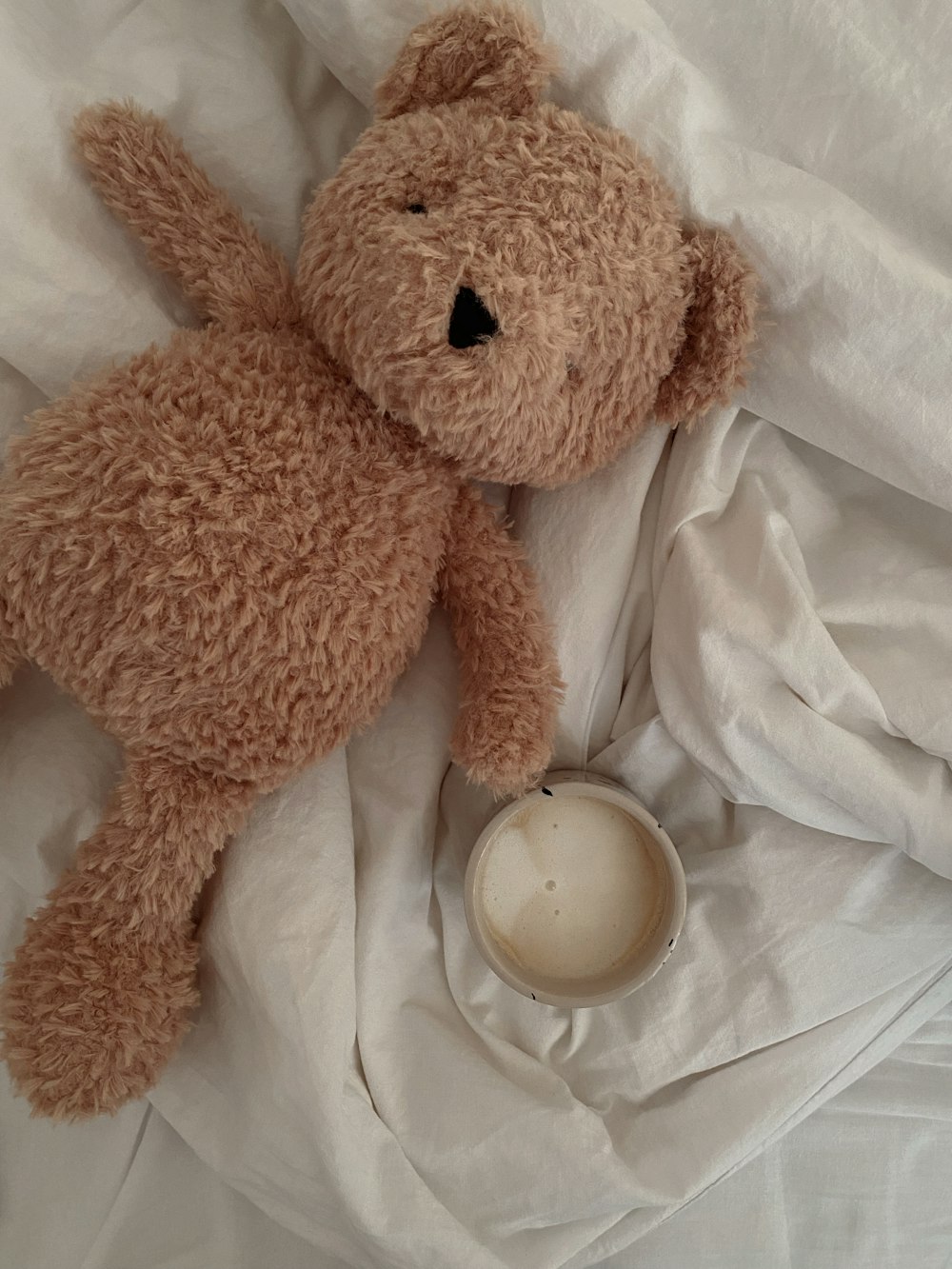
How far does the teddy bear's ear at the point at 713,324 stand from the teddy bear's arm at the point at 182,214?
0.81 feet

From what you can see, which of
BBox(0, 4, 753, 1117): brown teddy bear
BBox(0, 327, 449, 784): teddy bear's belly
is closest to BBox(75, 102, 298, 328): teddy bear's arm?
BBox(0, 4, 753, 1117): brown teddy bear

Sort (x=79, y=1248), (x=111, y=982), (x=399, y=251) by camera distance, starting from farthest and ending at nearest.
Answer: (x=79, y=1248)
(x=111, y=982)
(x=399, y=251)

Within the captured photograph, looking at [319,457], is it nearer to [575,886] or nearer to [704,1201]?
[575,886]

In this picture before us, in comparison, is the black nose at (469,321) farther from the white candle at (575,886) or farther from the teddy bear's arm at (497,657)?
the white candle at (575,886)

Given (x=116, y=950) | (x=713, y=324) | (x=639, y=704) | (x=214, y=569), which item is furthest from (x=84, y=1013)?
(x=713, y=324)

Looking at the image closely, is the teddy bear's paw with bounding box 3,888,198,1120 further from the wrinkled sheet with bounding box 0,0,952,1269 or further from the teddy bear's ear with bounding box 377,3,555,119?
the teddy bear's ear with bounding box 377,3,555,119

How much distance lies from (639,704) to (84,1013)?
43 centimetres

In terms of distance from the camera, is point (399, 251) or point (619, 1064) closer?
point (399, 251)

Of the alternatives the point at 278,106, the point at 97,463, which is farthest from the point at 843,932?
the point at 278,106

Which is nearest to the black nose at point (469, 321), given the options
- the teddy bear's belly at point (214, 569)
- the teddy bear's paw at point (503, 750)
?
the teddy bear's belly at point (214, 569)

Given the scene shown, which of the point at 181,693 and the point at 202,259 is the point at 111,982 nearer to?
the point at 181,693

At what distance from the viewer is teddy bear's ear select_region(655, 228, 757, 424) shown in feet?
1.67

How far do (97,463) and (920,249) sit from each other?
52cm

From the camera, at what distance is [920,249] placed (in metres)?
0.56
